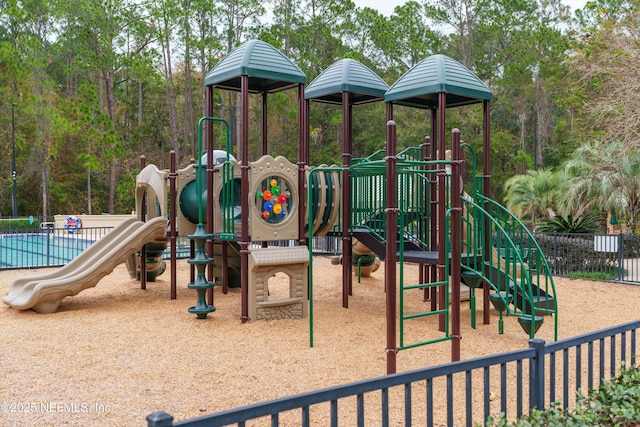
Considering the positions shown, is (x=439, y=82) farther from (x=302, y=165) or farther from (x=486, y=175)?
(x=302, y=165)

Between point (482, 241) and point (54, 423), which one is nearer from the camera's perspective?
point (54, 423)

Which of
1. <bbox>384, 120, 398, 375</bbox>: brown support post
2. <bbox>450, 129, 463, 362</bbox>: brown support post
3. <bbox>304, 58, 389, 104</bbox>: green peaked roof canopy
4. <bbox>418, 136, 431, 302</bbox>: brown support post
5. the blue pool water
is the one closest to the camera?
<bbox>384, 120, 398, 375</bbox>: brown support post

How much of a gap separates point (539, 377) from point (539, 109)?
3336 centimetres

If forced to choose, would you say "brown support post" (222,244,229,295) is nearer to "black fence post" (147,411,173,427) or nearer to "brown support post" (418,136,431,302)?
"brown support post" (418,136,431,302)

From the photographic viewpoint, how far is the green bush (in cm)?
351

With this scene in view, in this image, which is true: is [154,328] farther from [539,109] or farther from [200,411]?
[539,109]

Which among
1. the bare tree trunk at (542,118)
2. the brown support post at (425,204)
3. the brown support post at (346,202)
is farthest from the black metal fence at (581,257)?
the bare tree trunk at (542,118)

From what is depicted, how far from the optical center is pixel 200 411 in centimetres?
470

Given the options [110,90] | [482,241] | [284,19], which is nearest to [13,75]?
→ [110,90]

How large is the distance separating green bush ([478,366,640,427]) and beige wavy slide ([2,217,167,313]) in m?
7.13

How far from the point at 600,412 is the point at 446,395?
3.47 ft

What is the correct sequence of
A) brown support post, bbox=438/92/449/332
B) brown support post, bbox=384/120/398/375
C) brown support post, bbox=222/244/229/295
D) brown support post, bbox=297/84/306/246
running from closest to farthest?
brown support post, bbox=384/120/398/375 → brown support post, bbox=438/92/449/332 → brown support post, bbox=297/84/306/246 → brown support post, bbox=222/244/229/295

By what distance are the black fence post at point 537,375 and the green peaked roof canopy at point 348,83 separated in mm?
6566

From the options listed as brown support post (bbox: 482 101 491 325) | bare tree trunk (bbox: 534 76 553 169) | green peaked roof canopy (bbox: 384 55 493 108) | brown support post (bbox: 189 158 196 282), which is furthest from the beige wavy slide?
bare tree trunk (bbox: 534 76 553 169)
